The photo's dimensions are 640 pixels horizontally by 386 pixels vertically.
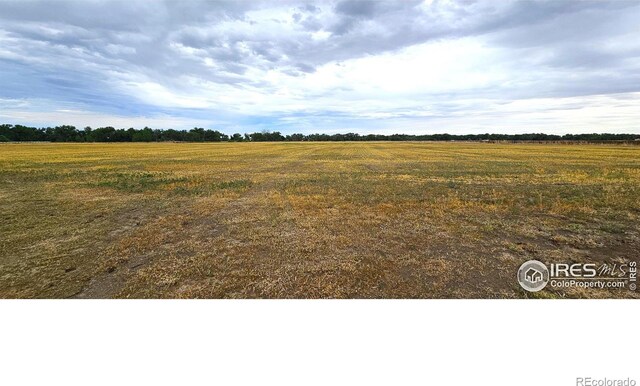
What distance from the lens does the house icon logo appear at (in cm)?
543

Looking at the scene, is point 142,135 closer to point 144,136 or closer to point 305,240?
point 144,136

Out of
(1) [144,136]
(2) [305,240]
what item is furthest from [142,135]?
(2) [305,240]

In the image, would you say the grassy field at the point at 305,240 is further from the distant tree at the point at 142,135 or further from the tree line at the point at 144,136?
the distant tree at the point at 142,135

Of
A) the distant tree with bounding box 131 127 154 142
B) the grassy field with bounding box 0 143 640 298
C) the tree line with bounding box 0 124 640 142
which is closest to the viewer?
the grassy field with bounding box 0 143 640 298

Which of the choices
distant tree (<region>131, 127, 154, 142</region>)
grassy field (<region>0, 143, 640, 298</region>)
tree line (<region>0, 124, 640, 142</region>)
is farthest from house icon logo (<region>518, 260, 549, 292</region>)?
distant tree (<region>131, 127, 154, 142</region>)

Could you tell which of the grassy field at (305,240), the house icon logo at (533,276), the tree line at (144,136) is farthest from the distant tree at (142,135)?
the house icon logo at (533,276)

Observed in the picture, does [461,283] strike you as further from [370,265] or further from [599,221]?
[599,221]

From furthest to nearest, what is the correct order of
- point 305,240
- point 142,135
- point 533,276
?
point 142,135 < point 305,240 < point 533,276

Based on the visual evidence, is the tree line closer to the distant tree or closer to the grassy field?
the distant tree

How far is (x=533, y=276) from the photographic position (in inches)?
225

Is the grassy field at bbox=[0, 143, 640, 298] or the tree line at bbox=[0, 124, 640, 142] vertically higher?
the tree line at bbox=[0, 124, 640, 142]

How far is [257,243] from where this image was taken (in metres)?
7.56

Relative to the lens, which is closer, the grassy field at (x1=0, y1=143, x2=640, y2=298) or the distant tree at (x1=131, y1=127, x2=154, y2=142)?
the grassy field at (x1=0, y1=143, x2=640, y2=298)

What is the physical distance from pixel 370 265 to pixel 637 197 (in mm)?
14104
